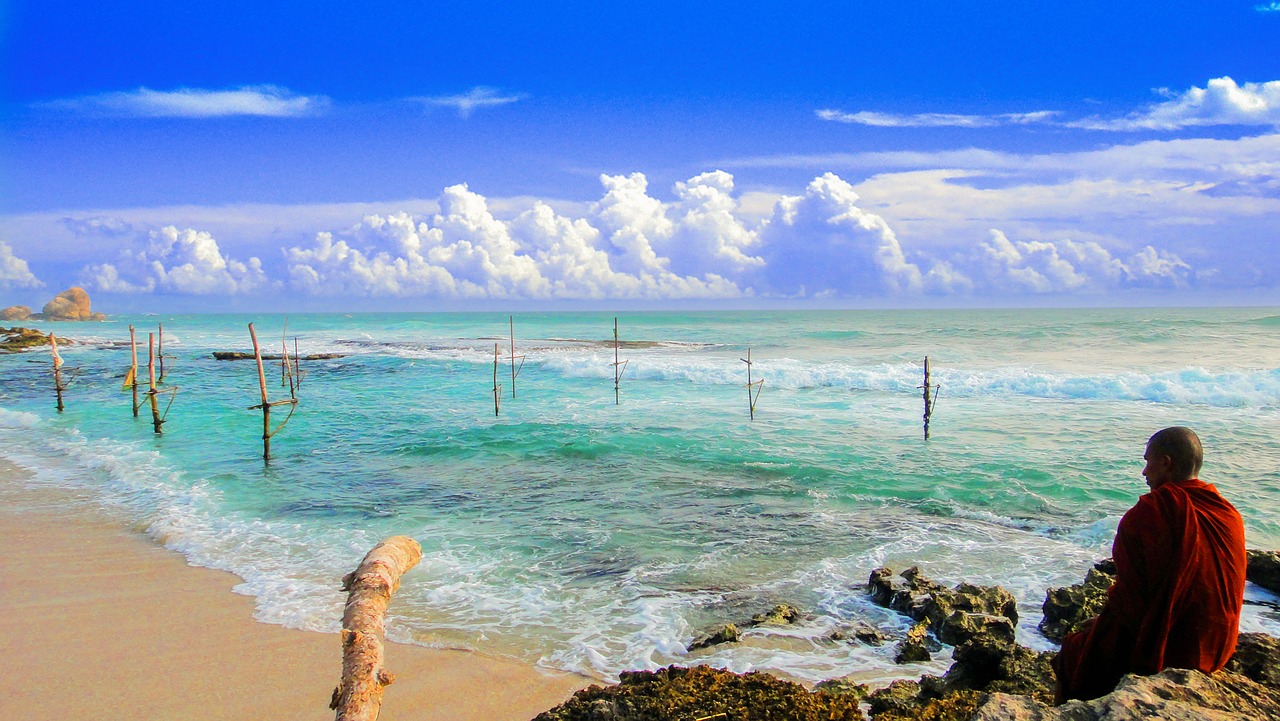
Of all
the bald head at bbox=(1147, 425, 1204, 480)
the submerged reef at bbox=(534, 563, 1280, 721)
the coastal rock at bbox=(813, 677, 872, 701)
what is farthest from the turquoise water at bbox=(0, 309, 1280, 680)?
the bald head at bbox=(1147, 425, 1204, 480)

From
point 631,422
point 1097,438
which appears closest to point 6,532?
point 631,422

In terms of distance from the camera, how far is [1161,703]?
105 inches

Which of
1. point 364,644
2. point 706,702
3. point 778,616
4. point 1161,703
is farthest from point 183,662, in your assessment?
point 1161,703

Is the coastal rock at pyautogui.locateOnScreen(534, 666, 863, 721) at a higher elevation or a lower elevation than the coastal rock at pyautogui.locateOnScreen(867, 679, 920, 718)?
higher

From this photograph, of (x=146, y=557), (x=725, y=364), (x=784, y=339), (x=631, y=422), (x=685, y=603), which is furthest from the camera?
(x=784, y=339)

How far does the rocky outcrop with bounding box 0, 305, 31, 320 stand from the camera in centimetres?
10106

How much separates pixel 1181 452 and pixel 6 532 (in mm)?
12829

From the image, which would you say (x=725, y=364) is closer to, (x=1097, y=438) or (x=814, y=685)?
(x=1097, y=438)

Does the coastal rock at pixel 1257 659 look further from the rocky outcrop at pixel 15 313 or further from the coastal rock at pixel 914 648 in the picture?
the rocky outcrop at pixel 15 313

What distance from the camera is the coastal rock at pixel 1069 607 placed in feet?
19.6

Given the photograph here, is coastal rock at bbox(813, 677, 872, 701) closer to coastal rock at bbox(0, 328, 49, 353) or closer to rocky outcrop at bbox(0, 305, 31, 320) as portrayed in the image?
coastal rock at bbox(0, 328, 49, 353)

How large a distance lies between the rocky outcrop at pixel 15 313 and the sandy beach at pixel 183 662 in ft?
408

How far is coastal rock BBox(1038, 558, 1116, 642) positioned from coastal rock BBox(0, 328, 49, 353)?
194ft

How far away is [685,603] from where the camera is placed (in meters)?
7.14
